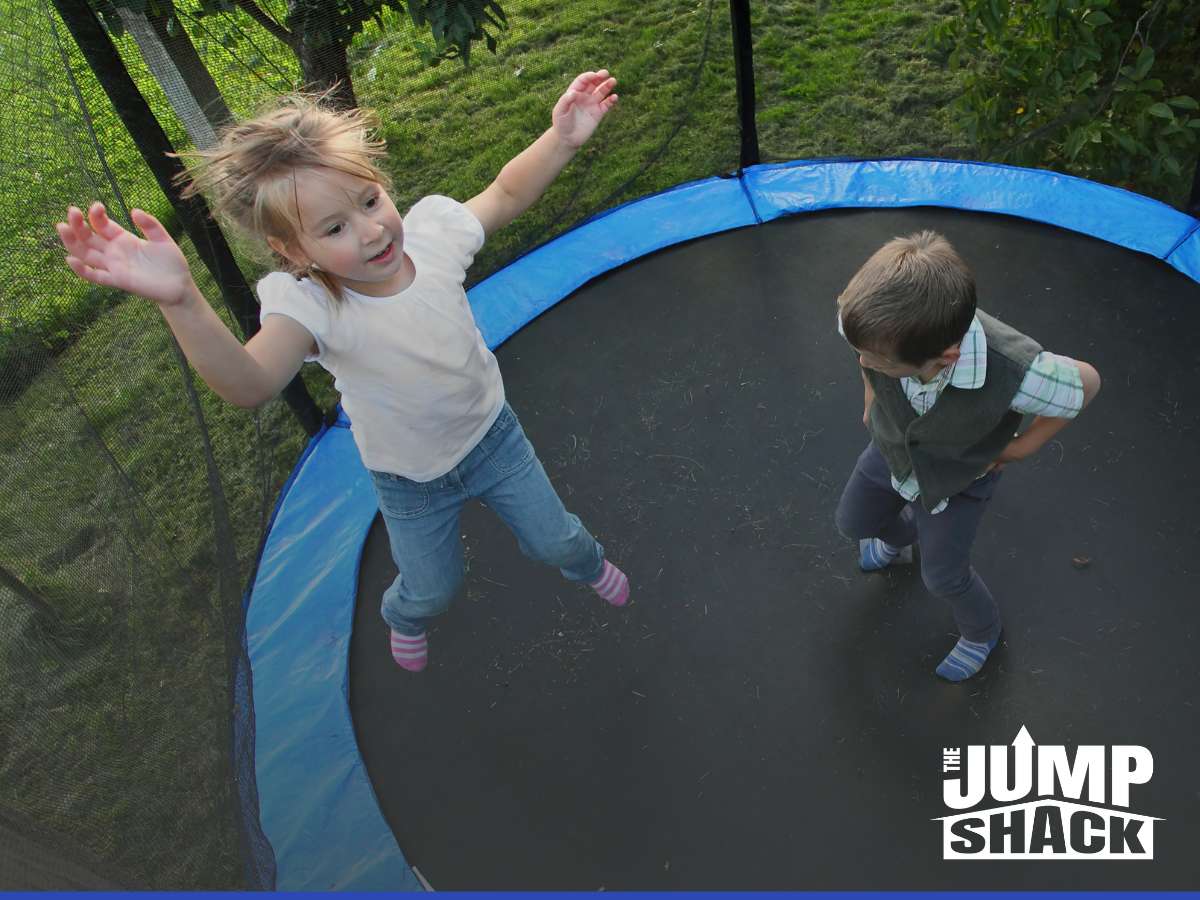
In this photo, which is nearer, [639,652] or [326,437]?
[639,652]

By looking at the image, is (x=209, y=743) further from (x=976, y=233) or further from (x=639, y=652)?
(x=976, y=233)

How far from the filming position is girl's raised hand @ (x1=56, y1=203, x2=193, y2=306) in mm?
1129

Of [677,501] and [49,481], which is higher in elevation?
[49,481]

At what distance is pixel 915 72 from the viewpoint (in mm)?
3650

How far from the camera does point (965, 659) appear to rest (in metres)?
1.96

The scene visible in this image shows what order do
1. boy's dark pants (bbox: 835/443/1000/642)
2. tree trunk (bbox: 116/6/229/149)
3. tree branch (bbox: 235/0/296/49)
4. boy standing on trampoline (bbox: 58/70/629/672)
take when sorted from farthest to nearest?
tree branch (bbox: 235/0/296/49) < tree trunk (bbox: 116/6/229/149) < boy's dark pants (bbox: 835/443/1000/642) < boy standing on trampoline (bbox: 58/70/629/672)

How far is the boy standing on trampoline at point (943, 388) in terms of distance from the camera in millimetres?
1409

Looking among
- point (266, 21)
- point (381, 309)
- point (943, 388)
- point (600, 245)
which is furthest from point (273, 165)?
point (600, 245)

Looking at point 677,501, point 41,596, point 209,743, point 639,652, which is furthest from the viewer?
point 677,501

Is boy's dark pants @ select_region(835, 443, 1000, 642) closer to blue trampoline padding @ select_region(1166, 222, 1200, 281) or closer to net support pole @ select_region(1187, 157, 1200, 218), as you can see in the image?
blue trampoline padding @ select_region(1166, 222, 1200, 281)

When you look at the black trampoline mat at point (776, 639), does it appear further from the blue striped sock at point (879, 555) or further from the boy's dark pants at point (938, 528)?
the boy's dark pants at point (938, 528)

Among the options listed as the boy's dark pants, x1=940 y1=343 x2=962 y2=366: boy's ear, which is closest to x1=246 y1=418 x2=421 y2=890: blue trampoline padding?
the boy's dark pants

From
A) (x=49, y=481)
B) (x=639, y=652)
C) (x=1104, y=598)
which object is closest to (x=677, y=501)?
(x=639, y=652)

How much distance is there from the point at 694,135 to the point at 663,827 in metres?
2.35
